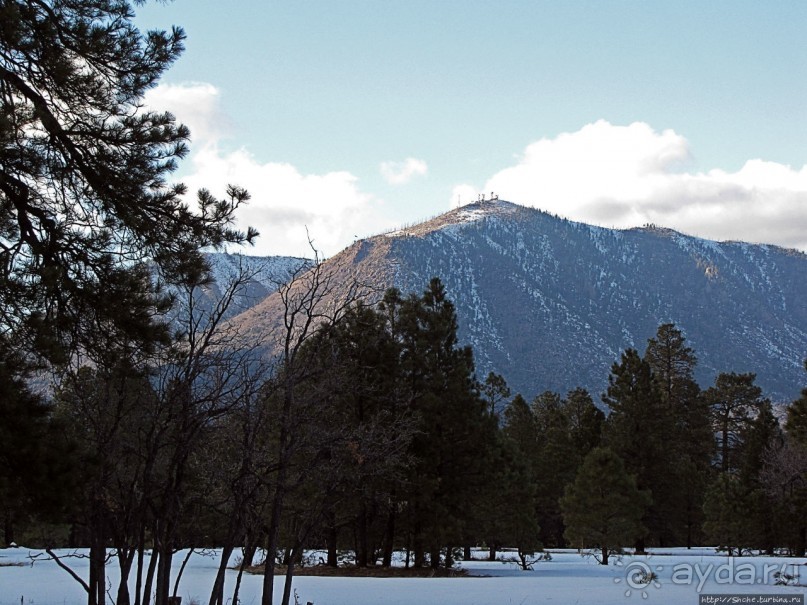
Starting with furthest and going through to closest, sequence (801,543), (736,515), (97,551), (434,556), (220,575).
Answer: (801,543) → (736,515) → (434,556) → (220,575) → (97,551)

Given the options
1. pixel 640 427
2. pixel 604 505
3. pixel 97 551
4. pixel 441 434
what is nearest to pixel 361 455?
pixel 97 551

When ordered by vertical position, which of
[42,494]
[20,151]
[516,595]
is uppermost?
[20,151]

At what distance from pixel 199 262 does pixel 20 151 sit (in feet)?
6.11

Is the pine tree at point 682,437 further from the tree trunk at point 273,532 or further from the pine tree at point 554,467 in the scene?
the tree trunk at point 273,532

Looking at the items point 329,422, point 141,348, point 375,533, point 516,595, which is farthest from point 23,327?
point 375,533

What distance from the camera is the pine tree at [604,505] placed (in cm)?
3531

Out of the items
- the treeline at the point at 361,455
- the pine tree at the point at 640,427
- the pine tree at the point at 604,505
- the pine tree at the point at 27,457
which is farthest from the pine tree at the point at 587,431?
the pine tree at the point at 27,457

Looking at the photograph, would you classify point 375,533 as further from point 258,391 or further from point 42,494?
point 42,494

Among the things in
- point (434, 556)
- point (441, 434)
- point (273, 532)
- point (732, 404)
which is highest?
point (732, 404)

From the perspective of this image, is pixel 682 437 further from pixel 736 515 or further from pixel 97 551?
pixel 97 551

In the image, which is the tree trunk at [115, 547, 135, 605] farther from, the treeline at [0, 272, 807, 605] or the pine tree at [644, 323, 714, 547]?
the pine tree at [644, 323, 714, 547]

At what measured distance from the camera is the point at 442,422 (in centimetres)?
2775

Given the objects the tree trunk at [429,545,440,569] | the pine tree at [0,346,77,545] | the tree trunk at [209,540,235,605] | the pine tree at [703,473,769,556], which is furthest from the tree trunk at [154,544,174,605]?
the pine tree at [703,473,769,556]

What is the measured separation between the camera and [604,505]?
35.5 metres
